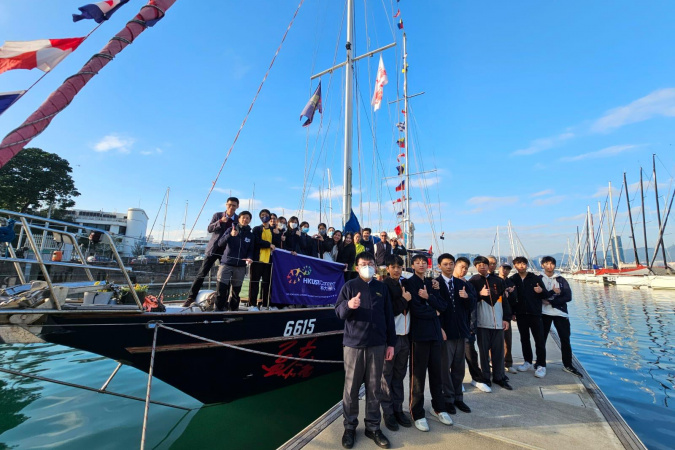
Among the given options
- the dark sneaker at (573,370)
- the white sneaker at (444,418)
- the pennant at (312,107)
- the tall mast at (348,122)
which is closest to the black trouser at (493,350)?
the white sneaker at (444,418)

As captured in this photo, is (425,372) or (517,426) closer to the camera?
(517,426)

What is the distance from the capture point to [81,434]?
4652mm

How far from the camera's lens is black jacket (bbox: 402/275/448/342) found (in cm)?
374

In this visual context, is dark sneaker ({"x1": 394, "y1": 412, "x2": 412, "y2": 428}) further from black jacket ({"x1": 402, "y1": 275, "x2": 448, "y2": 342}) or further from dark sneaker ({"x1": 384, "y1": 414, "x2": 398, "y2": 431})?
black jacket ({"x1": 402, "y1": 275, "x2": 448, "y2": 342})

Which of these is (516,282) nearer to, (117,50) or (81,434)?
(117,50)

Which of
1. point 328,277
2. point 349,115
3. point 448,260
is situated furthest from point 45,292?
point 349,115

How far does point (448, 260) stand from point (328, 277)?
2828 millimetres

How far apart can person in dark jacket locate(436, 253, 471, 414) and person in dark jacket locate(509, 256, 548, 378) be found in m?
1.82

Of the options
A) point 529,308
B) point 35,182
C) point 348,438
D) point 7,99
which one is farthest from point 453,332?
point 35,182

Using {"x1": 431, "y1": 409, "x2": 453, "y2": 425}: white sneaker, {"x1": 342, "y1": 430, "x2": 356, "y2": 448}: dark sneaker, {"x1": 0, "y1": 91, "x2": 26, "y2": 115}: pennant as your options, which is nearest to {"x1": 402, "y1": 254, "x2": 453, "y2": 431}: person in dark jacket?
{"x1": 431, "y1": 409, "x2": 453, "y2": 425}: white sneaker

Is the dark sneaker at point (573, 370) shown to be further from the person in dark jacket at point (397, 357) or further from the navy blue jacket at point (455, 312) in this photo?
the person in dark jacket at point (397, 357)

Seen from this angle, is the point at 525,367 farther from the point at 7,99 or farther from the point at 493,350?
the point at 7,99

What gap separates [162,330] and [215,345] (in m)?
0.83

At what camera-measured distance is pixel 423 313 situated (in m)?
3.79
